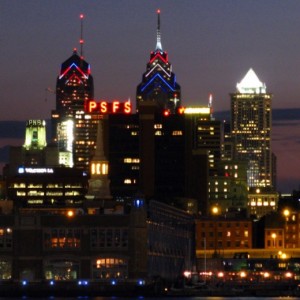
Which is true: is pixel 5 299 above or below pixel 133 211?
below

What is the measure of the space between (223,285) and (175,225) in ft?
69.8

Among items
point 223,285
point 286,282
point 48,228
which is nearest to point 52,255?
point 48,228

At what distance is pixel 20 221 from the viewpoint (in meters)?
162

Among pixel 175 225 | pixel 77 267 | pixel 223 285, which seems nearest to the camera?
pixel 77 267

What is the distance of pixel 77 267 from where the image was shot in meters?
160

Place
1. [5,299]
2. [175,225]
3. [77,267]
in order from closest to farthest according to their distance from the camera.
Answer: [5,299], [77,267], [175,225]

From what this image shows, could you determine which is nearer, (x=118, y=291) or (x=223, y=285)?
(x=118, y=291)

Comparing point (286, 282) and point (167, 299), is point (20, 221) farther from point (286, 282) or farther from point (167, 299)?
point (286, 282)

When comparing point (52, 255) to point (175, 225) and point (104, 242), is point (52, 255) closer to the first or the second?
point (104, 242)

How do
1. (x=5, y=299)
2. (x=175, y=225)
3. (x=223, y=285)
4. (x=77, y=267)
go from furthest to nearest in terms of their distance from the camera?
(x=175, y=225) → (x=223, y=285) → (x=77, y=267) → (x=5, y=299)

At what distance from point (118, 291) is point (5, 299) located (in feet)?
42.6

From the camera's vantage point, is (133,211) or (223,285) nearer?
(133,211)

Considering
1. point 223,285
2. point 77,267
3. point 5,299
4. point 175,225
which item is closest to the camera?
point 5,299

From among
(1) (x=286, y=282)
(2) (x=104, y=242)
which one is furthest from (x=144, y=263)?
(1) (x=286, y=282)
